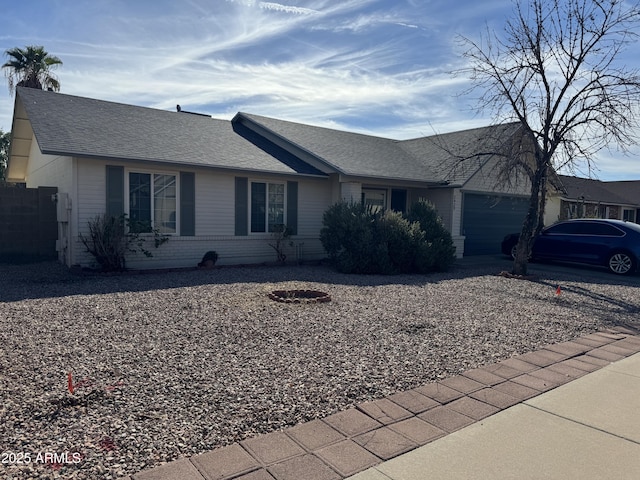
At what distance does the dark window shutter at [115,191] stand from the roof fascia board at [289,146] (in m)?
5.89

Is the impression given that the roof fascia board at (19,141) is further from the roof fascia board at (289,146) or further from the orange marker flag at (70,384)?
the orange marker flag at (70,384)

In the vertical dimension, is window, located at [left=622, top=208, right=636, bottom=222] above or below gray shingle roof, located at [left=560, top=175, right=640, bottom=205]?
below

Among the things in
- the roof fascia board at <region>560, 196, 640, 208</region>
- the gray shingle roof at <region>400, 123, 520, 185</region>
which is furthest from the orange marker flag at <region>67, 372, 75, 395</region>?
the roof fascia board at <region>560, 196, 640, 208</region>

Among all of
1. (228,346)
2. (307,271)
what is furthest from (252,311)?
(307,271)

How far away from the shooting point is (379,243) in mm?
12250

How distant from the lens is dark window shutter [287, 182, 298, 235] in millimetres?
14141

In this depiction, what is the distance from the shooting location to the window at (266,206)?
1359cm

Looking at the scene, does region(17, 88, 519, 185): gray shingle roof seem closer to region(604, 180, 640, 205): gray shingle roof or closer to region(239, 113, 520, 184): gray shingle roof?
region(239, 113, 520, 184): gray shingle roof

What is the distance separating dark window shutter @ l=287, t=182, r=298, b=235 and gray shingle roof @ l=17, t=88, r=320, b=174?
60 cm

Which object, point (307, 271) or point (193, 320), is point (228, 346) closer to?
point (193, 320)

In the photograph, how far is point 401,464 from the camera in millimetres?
3045

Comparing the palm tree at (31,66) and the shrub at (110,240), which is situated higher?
the palm tree at (31,66)

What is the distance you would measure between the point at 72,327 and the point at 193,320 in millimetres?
1528

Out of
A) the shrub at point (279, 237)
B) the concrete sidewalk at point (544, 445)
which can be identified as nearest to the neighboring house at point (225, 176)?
the shrub at point (279, 237)
